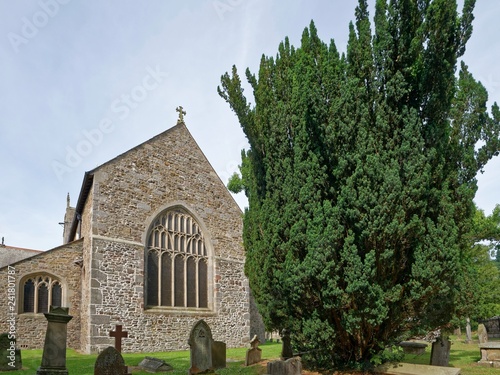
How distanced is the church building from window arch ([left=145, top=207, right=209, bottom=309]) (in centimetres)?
4

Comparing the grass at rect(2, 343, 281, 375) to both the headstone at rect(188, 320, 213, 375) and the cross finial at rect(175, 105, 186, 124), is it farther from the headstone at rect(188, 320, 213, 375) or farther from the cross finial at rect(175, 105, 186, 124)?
the cross finial at rect(175, 105, 186, 124)

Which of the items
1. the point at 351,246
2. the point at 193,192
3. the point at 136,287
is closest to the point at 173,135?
the point at 193,192

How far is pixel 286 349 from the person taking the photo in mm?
10344

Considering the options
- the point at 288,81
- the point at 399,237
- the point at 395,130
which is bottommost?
the point at 399,237

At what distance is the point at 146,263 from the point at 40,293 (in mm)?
3797

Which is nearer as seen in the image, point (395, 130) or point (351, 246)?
point (351, 246)

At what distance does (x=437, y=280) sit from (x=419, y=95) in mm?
3930

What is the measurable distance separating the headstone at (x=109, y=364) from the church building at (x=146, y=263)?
20.7 ft

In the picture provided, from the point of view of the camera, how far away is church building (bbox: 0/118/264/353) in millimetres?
14750

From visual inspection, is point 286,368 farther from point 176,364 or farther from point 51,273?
point 51,273

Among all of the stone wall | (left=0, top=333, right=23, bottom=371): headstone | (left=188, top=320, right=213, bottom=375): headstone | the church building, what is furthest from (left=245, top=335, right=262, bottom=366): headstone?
the stone wall

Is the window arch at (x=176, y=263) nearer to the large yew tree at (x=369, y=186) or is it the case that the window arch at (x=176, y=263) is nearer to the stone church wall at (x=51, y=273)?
the stone church wall at (x=51, y=273)

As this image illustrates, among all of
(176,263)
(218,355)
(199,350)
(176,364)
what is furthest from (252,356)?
(176,263)

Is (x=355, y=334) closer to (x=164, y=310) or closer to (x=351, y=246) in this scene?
(x=351, y=246)
